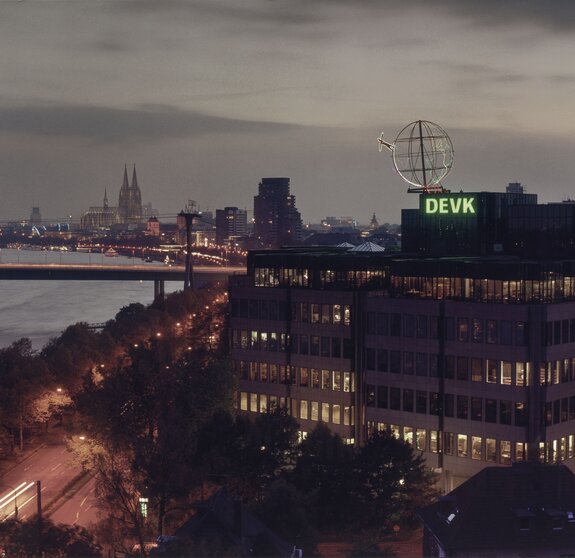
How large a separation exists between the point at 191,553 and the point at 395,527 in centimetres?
1646

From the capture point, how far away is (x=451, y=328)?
5178cm

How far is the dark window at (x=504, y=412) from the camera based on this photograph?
49.4 meters

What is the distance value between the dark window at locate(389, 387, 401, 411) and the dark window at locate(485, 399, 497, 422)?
17.1 feet

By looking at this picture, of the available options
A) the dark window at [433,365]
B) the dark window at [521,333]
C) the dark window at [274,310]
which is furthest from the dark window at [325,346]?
the dark window at [521,333]

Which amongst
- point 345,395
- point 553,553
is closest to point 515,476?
point 553,553

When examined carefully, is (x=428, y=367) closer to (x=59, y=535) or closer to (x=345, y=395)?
(x=345, y=395)

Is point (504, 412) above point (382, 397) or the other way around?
above

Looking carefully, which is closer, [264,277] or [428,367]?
[428,367]

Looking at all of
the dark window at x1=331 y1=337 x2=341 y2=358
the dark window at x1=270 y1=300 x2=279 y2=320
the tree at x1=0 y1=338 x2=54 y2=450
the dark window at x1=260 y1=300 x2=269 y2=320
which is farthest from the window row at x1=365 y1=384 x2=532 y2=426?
the tree at x1=0 y1=338 x2=54 y2=450

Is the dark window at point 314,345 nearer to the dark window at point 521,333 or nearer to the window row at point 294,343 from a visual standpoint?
the window row at point 294,343

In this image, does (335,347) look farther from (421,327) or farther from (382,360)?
(421,327)

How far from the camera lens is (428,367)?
52438 mm

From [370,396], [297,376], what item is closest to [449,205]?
[297,376]

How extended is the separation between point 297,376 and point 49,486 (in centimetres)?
1504
